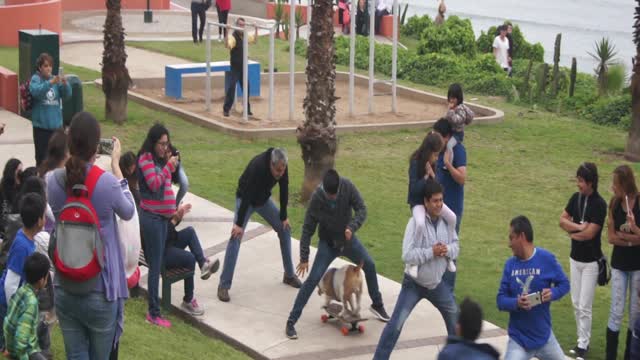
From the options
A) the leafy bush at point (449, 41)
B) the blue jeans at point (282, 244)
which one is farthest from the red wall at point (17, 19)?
the blue jeans at point (282, 244)

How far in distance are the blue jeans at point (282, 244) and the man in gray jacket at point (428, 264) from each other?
2.31 meters

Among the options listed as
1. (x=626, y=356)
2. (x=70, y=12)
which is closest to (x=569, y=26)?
(x=70, y=12)

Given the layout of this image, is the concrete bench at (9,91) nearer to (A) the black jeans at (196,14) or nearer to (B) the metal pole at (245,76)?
(B) the metal pole at (245,76)

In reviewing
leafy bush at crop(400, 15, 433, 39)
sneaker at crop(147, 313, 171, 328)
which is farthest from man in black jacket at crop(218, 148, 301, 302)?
leafy bush at crop(400, 15, 433, 39)

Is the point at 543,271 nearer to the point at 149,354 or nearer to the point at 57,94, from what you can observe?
the point at 149,354

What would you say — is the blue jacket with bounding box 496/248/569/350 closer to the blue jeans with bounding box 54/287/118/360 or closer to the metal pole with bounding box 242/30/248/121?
the blue jeans with bounding box 54/287/118/360

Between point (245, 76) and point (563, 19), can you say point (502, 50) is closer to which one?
point (245, 76)

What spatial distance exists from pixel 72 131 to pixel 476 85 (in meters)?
18.7

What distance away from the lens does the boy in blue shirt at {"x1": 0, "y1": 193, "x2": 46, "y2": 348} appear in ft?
26.2

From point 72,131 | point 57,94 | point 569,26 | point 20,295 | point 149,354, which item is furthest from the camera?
point 569,26

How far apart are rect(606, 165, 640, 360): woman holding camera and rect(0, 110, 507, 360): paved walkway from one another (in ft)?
3.25

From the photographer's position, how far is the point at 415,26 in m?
35.6

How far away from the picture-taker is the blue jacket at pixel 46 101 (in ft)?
46.6

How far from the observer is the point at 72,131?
6.51 m
